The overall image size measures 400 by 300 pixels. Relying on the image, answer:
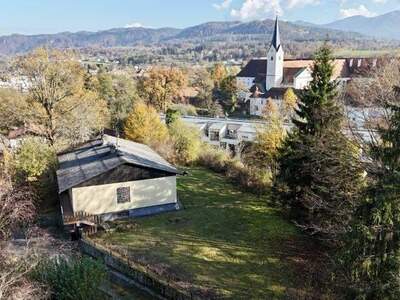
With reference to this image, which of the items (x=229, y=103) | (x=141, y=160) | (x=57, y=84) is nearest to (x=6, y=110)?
(x=57, y=84)

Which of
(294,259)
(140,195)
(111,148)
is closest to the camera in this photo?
(294,259)

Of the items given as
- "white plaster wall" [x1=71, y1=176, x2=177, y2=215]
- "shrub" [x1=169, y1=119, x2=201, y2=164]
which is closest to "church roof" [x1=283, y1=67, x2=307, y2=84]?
"shrub" [x1=169, y1=119, x2=201, y2=164]

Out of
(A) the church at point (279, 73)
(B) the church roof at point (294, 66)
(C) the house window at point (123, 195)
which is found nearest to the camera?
(C) the house window at point (123, 195)

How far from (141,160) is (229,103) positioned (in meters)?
54.4

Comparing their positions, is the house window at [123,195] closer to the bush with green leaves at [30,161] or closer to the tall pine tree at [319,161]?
the bush with green leaves at [30,161]

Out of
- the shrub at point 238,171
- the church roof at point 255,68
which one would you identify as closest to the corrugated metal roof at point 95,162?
the shrub at point 238,171

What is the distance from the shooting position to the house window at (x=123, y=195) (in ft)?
73.7

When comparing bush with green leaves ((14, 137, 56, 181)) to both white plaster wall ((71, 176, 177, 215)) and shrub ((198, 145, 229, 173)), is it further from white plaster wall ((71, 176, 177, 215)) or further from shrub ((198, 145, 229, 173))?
shrub ((198, 145, 229, 173))

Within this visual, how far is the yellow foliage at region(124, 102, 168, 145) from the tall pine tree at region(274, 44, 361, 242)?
1609cm

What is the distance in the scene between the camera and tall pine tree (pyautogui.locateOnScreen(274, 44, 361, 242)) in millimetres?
17859

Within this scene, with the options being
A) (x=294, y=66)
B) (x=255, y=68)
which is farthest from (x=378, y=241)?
(x=255, y=68)

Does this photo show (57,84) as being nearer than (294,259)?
No

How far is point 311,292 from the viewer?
14.6 m

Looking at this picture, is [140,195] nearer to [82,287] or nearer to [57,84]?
[82,287]
